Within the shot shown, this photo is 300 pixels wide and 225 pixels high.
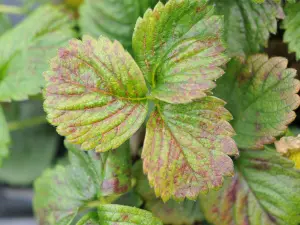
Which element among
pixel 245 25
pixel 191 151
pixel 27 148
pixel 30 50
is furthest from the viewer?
pixel 27 148

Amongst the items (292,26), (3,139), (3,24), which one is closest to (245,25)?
(292,26)

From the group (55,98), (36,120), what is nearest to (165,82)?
(55,98)

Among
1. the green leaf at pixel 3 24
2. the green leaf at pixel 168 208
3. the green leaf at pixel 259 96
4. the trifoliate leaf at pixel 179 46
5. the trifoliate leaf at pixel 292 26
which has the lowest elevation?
the green leaf at pixel 168 208

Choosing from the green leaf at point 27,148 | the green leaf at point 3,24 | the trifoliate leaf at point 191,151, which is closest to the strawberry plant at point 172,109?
the trifoliate leaf at point 191,151

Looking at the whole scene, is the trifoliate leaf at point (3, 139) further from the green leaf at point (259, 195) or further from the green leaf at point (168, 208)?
the green leaf at point (259, 195)

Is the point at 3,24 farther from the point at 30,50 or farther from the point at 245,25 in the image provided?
the point at 245,25

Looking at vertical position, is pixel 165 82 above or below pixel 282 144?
above

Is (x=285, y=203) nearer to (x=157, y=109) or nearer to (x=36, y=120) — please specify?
(x=157, y=109)
